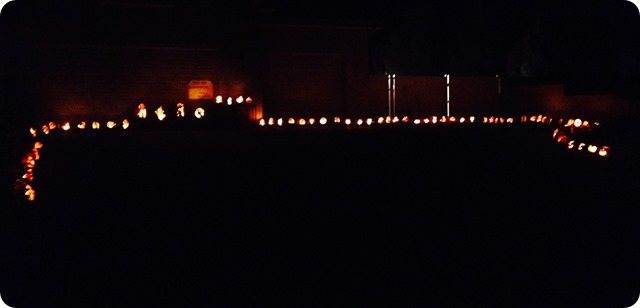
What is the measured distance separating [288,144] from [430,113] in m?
7.34

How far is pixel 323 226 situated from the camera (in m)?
6.11

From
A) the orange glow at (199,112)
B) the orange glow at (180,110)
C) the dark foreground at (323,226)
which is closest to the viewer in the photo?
the dark foreground at (323,226)

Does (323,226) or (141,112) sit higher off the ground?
(141,112)

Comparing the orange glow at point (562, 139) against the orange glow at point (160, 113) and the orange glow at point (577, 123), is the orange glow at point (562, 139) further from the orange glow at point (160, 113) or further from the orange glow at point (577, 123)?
the orange glow at point (160, 113)

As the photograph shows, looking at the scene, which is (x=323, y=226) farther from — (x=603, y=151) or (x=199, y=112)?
(x=199, y=112)

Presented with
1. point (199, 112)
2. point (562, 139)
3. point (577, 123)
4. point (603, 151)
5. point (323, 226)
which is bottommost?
point (323, 226)

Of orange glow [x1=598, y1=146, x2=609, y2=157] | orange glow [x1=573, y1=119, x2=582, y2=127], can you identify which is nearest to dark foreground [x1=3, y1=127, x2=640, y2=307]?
orange glow [x1=598, y1=146, x2=609, y2=157]

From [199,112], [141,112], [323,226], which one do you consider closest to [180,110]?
[199,112]

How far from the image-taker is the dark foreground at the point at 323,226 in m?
4.64

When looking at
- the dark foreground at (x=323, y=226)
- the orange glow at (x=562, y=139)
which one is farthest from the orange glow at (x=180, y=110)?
the orange glow at (x=562, y=139)

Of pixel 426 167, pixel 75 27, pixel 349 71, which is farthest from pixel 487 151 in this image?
pixel 75 27

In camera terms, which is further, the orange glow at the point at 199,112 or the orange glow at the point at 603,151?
the orange glow at the point at 199,112

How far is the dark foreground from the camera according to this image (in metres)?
4.64

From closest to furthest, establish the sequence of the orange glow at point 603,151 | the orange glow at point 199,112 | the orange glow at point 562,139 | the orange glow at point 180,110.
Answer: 1. the orange glow at point 603,151
2. the orange glow at point 562,139
3. the orange glow at point 199,112
4. the orange glow at point 180,110
